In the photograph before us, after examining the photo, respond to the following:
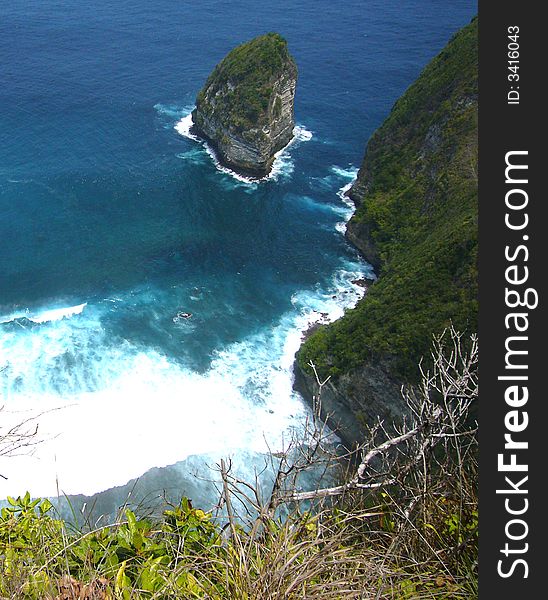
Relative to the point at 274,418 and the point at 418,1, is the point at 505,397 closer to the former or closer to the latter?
the point at 274,418

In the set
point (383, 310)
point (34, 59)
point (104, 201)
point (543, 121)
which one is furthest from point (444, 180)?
point (34, 59)

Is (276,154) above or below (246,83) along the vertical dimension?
below

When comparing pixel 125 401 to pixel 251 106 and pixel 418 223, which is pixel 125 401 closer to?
pixel 418 223

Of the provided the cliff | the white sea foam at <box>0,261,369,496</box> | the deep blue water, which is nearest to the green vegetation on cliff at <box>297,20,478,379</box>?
the cliff

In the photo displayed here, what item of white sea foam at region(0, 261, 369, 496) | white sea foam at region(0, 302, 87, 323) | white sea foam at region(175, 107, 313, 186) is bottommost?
white sea foam at region(0, 261, 369, 496)

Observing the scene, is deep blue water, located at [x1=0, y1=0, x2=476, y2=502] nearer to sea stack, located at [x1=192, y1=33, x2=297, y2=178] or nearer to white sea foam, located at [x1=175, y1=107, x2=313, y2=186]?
white sea foam, located at [x1=175, y1=107, x2=313, y2=186]

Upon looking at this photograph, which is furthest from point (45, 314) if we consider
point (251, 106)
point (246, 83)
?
point (246, 83)

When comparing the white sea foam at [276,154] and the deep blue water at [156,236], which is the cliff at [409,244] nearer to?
the deep blue water at [156,236]
